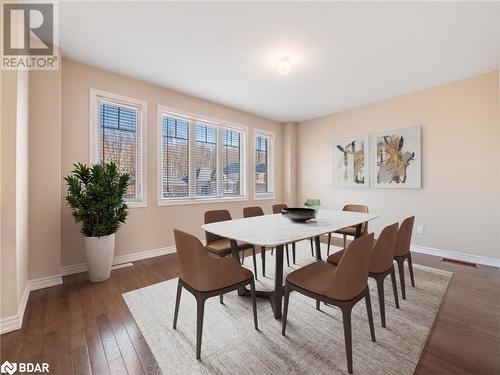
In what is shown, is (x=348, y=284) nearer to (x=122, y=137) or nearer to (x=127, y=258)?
(x=127, y=258)

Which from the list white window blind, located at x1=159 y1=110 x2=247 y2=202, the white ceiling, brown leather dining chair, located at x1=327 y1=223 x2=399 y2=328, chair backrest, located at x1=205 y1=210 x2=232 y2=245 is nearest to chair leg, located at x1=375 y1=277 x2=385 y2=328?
brown leather dining chair, located at x1=327 y1=223 x2=399 y2=328

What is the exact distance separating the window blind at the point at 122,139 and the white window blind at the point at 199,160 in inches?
14.5

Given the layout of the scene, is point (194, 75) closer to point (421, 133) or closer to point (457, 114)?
point (421, 133)

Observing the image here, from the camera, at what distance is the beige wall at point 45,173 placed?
2447 mm

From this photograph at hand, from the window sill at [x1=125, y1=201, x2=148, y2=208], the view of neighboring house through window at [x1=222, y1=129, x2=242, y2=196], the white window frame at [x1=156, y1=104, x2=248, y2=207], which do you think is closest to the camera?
the window sill at [x1=125, y1=201, x2=148, y2=208]

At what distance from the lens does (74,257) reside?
2840 millimetres

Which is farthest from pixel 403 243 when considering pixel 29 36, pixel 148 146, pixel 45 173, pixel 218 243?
pixel 29 36

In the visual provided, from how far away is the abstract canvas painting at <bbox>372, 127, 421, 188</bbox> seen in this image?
3.72 m

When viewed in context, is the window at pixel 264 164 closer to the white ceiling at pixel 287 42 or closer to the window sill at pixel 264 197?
the window sill at pixel 264 197

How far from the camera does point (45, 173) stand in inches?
99.1

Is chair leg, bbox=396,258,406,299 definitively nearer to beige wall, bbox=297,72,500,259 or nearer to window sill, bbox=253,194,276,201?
beige wall, bbox=297,72,500,259

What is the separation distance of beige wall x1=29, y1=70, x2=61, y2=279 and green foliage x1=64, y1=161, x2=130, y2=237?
0.21 meters

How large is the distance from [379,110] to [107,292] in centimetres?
515

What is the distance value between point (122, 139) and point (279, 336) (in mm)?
3284
